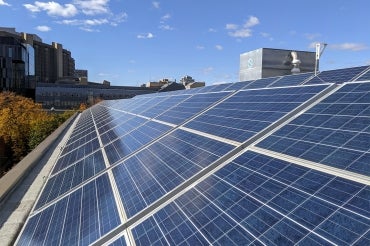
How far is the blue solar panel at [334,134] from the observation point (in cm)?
589

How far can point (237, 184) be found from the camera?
20.7 feet

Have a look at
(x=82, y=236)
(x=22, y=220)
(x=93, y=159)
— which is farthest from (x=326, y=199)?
(x=93, y=159)

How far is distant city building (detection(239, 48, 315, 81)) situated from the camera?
42.5 metres

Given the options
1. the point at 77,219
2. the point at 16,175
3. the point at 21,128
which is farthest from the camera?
the point at 21,128

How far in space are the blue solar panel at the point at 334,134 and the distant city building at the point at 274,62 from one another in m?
33.3

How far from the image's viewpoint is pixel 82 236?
6.57 meters

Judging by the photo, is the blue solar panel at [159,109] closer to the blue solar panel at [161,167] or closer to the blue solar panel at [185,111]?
the blue solar panel at [185,111]

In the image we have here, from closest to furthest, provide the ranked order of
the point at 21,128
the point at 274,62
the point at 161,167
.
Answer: the point at 161,167 → the point at 274,62 → the point at 21,128

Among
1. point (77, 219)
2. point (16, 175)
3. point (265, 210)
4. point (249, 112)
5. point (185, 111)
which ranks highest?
point (249, 112)

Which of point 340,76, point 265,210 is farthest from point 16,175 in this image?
point 340,76

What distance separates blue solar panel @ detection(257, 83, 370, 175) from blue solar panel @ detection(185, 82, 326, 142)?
1008 mm

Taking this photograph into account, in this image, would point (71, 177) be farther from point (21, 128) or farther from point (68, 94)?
point (68, 94)

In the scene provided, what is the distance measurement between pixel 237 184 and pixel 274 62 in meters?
38.8

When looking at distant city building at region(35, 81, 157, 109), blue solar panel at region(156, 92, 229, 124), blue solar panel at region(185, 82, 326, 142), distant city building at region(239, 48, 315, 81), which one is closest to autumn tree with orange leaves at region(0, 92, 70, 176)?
distant city building at region(239, 48, 315, 81)
